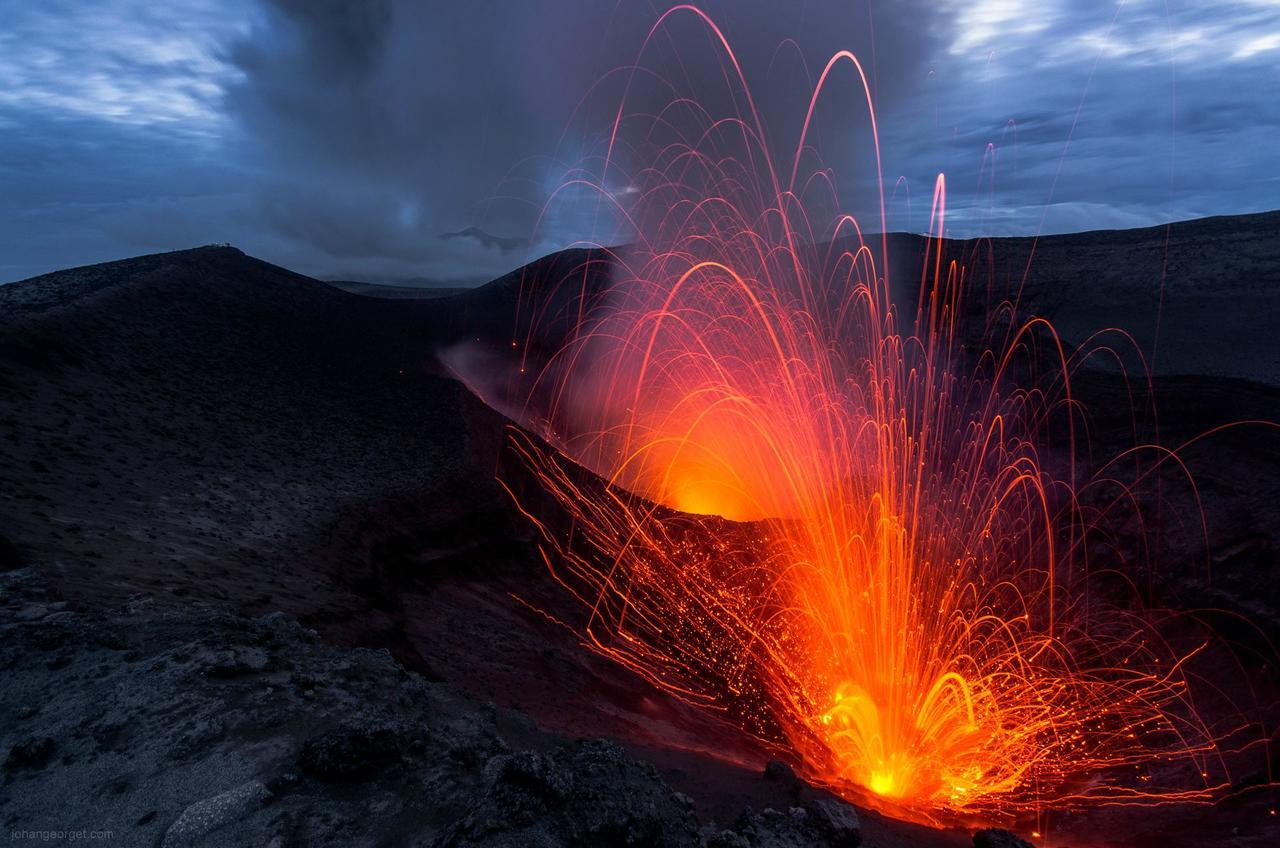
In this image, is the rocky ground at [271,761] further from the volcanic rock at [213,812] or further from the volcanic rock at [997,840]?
the volcanic rock at [997,840]

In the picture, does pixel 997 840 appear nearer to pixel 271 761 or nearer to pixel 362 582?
pixel 271 761

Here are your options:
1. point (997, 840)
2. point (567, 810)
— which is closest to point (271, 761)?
point (567, 810)

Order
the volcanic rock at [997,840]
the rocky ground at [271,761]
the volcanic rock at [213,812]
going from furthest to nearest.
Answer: the volcanic rock at [997,840]
the rocky ground at [271,761]
the volcanic rock at [213,812]

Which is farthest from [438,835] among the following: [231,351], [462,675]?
[231,351]

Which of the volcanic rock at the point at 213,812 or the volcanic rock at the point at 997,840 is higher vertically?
the volcanic rock at the point at 213,812

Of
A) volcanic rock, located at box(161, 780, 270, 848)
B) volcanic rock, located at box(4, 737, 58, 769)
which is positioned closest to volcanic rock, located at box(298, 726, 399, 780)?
volcanic rock, located at box(161, 780, 270, 848)

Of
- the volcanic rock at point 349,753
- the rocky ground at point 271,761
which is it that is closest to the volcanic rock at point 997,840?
the rocky ground at point 271,761

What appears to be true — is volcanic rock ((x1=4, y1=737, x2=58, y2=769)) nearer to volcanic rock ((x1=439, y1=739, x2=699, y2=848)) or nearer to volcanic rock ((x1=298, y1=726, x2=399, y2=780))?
volcanic rock ((x1=298, y1=726, x2=399, y2=780))

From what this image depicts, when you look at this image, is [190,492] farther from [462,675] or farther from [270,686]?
[270,686]
